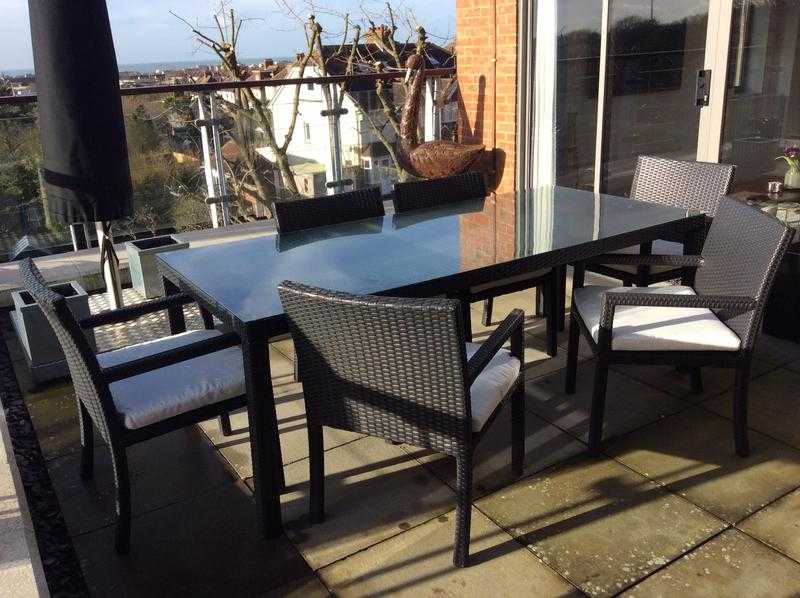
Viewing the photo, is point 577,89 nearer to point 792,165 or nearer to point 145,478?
point 792,165

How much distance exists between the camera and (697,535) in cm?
221

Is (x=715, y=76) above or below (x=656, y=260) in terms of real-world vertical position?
above

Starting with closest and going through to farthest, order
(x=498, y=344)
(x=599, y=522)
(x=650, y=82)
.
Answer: (x=498, y=344), (x=599, y=522), (x=650, y=82)

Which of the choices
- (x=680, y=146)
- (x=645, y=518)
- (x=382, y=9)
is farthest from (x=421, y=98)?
(x=645, y=518)

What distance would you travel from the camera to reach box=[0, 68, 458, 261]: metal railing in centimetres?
464

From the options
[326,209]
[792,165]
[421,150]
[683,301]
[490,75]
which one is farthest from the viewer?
[421,150]

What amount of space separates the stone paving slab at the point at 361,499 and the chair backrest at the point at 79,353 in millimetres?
689

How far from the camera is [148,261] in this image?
4.61 m

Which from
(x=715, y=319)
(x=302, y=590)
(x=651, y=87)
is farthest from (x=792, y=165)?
(x=302, y=590)

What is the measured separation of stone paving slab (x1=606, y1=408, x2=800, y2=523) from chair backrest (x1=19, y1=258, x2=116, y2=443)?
A: 5.90ft

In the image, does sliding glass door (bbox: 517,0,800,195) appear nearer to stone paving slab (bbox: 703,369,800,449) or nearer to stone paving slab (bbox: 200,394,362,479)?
stone paving slab (bbox: 703,369,800,449)

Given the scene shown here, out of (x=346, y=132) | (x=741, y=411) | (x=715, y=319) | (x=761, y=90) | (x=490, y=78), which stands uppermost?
(x=490, y=78)

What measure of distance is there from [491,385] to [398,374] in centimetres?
35

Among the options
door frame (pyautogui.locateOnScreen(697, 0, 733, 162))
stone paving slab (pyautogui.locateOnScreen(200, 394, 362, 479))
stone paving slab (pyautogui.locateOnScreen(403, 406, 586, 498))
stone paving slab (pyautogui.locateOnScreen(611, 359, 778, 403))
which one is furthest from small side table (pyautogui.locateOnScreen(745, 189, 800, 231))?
stone paving slab (pyautogui.locateOnScreen(200, 394, 362, 479))
